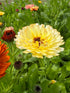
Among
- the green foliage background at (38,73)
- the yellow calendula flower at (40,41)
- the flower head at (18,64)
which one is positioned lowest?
the green foliage background at (38,73)

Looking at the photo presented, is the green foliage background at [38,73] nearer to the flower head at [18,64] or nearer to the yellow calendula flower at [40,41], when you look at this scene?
the flower head at [18,64]

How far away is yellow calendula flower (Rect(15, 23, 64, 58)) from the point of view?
755 millimetres

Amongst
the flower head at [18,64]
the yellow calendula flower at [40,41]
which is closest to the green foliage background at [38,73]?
the flower head at [18,64]

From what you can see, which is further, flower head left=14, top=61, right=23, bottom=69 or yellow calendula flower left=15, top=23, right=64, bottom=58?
flower head left=14, top=61, right=23, bottom=69

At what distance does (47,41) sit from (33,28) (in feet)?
0.37

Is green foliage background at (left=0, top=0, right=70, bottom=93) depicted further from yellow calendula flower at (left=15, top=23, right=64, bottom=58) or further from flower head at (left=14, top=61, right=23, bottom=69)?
yellow calendula flower at (left=15, top=23, right=64, bottom=58)

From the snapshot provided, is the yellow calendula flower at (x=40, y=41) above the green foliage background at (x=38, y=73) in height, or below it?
above

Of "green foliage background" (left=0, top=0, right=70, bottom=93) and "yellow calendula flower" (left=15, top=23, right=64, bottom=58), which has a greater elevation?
"yellow calendula flower" (left=15, top=23, right=64, bottom=58)

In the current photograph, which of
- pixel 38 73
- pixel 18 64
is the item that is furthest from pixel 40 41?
pixel 38 73

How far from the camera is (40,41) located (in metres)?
0.89

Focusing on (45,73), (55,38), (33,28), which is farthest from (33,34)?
(45,73)

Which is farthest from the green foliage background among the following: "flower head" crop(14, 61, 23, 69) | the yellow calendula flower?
the yellow calendula flower

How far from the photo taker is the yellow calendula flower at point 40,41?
0.75m

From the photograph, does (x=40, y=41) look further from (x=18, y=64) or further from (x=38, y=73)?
(x=38, y=73)
